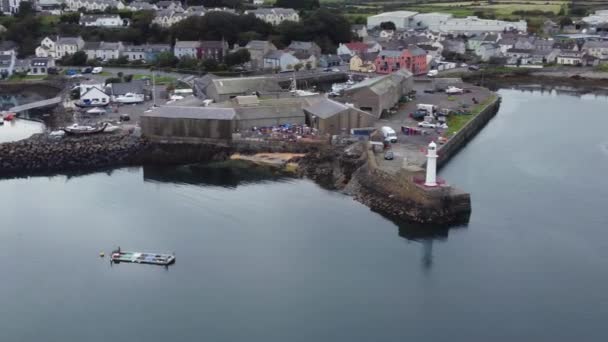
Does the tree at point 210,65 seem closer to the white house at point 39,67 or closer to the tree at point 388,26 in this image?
the white house at point 39,67

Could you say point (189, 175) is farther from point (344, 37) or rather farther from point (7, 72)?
point (344, 37)

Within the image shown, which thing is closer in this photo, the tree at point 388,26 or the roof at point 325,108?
the roof at point 325,108

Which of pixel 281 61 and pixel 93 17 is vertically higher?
pixel 93 17

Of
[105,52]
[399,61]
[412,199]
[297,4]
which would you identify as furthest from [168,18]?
[412,199]

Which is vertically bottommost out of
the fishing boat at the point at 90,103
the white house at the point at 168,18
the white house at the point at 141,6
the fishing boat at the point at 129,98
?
the fishing boat at the point at 90,103

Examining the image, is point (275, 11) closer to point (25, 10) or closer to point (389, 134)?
point (25, 10)

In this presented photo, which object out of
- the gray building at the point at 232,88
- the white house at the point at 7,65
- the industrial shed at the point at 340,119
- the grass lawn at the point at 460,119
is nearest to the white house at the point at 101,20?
the white house at the point at 7,65

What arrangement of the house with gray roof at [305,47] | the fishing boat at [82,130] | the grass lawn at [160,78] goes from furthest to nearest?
the house with gray roof at [305,47] < the grass lawn at [160,78] < the fishing boat at [82,130]
